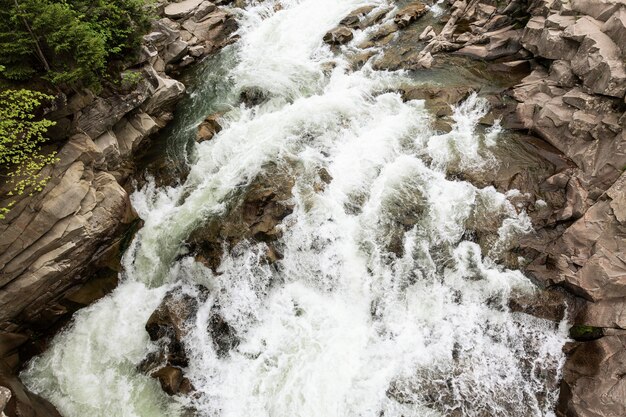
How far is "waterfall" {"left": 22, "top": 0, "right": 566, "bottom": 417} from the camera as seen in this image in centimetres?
1048

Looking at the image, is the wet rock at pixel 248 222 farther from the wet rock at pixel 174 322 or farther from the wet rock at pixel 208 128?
the wet rock at pixel 208 128

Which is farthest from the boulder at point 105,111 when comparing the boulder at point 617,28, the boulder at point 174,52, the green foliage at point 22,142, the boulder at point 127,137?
the boulder at point 617,28

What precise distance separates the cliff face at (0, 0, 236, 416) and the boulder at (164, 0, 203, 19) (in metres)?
8.86

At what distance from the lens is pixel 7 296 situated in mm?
11172

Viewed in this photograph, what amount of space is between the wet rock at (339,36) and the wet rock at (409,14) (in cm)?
291

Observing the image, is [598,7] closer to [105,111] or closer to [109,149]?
[105,111]

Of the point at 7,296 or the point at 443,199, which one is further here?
the point at 443,199

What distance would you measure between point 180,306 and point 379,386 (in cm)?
663

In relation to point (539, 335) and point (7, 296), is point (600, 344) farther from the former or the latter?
point (7, 296)

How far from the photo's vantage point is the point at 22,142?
1114 cm

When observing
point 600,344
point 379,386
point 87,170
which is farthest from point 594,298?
point 87,170

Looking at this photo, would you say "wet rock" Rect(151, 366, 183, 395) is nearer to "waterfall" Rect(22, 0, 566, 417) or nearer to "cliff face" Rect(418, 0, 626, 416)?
"waterfall" Rect(22, 0, 566, 417)

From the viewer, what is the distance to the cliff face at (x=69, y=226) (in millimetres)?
11242

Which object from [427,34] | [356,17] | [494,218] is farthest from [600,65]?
[356,17]
